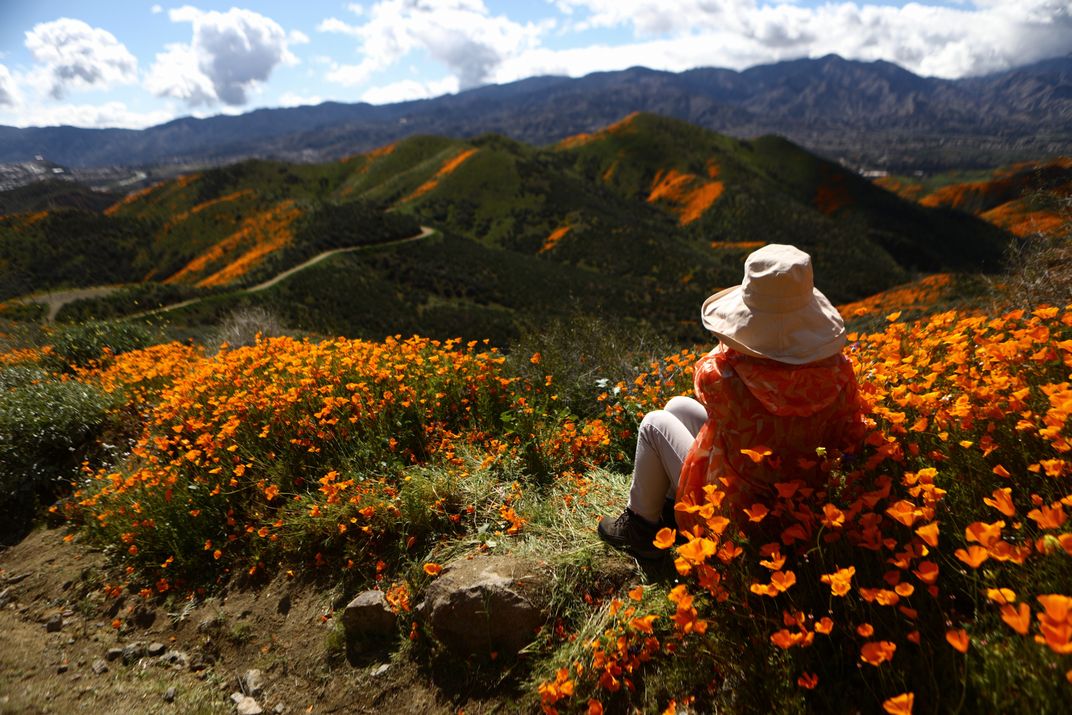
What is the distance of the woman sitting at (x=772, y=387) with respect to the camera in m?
2.05

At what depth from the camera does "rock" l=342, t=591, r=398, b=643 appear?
291 centimetres

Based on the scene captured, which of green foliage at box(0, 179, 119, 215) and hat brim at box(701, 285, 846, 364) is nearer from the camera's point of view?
hat brim at box(701, 285, 846, 364)

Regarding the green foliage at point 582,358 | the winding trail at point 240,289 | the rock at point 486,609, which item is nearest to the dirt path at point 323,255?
the winding trail at point 240,289

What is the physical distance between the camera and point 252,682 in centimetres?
283

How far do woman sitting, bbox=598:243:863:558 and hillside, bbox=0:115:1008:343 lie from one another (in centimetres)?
3828

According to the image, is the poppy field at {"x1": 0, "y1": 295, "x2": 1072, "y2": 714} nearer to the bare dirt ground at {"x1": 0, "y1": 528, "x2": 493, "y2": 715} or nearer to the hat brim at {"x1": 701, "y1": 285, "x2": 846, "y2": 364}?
the bare dirt ground at {"x1": 0, "y1": 528, "x2": 493, "y2": 715}

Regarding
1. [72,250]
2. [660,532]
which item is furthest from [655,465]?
[72,250]

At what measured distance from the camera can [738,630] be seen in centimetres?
184

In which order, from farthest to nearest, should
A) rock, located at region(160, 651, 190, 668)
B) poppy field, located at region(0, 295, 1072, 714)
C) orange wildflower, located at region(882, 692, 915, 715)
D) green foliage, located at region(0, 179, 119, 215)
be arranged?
1. green foliage, located at region(0, 179, 119, 215)
2. rock, located at region(160, 651, 190, 668)
3. poppy field, located at region(0, 295, 1072, 714)
4. orange wildflower, located at region(882, 692, 915, 715)

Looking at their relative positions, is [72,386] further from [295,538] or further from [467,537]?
[467,537]

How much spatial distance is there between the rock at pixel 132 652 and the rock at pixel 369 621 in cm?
134

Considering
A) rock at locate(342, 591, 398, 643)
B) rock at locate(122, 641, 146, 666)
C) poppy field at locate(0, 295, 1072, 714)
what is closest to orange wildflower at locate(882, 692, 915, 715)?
poppy field at locate(0, 295, 1072, 714)

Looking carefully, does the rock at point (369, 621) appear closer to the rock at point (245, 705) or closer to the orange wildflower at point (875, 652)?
the rock at point (245, 705)

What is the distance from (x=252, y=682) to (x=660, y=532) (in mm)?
2484
